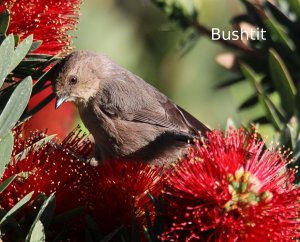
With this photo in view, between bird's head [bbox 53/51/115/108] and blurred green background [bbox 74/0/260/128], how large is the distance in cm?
159

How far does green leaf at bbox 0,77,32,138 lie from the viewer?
7.48 ft

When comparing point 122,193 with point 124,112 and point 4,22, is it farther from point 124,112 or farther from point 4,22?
point 124,112

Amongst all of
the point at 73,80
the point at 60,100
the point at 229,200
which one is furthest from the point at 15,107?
the point at 73,80

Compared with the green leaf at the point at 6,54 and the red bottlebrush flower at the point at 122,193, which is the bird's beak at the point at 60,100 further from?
the green leaf at the point at 6,54

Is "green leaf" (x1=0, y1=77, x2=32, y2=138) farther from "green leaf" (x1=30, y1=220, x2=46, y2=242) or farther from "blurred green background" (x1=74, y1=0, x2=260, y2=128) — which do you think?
"blurred green background" (x1=74, y1=0, x2=260, y2=128)

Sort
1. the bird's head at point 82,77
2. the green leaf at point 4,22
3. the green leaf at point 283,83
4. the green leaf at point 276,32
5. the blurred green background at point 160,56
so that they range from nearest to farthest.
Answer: the green leaf at point 4,22, the green leaf at point 283,83, the green leaf at point 276,32, the bird's head at point 82,77, the blurred green background at point 160,56

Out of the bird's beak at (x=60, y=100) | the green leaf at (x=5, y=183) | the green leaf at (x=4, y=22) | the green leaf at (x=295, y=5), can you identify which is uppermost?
the green leaf at (x=4, y=22)

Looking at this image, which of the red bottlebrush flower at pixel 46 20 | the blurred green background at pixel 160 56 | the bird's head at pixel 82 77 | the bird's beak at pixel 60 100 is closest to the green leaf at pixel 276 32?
the red bottlebrush flower at pixel 46 20

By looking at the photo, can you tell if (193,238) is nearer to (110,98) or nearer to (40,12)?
(40,12)

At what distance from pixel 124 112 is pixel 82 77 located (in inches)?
13.0

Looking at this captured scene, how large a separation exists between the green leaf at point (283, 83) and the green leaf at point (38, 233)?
135 cm

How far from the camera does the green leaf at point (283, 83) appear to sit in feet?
10.1

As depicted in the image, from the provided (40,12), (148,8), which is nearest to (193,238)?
(40,12)

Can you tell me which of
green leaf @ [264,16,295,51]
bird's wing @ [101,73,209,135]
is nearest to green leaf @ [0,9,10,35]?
green leaf @ [264,16,295,51]
